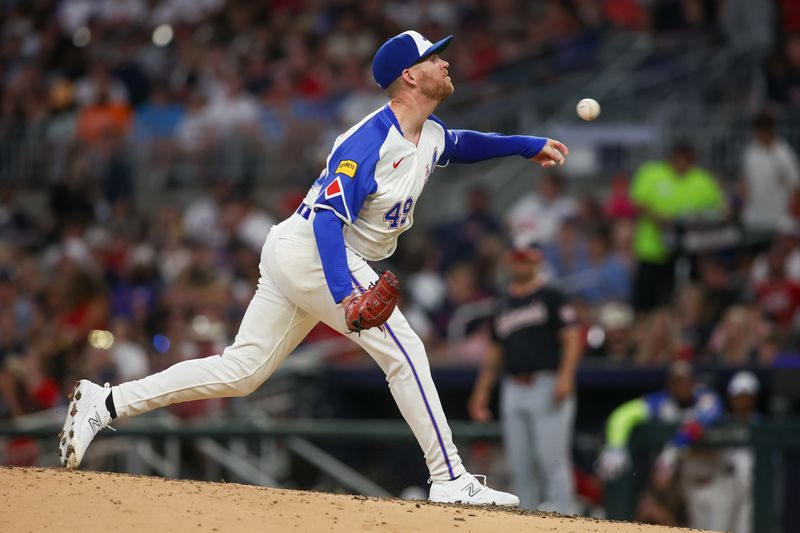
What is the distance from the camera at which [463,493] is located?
6113 mm

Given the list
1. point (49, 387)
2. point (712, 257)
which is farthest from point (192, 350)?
point (712, 257)

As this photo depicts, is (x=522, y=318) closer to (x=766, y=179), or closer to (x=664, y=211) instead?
(x=664, y=211)

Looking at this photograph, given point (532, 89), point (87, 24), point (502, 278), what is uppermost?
point (87, 24)

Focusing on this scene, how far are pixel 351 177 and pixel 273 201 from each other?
8324mm

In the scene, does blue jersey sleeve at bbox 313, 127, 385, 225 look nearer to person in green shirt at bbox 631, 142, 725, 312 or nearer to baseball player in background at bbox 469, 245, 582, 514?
baseball player in background at bbox 469, 245, 582, 514

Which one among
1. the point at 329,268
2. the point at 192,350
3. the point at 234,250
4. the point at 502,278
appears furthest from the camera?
the point at 234,250

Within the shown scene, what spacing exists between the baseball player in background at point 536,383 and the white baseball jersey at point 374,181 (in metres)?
3.48

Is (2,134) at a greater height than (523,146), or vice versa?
(523,146)

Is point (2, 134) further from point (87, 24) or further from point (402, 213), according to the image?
point (402, 213)

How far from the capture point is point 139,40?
17.5m

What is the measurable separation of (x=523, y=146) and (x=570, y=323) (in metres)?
3.30

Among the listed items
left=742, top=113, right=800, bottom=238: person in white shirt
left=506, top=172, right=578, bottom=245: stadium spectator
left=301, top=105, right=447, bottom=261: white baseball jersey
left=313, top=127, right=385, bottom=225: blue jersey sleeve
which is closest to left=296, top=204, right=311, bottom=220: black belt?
left=301, top=105, right=447, bottom=261: white baseball jersey

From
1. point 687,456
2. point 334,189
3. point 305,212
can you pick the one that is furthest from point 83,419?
point 687,456

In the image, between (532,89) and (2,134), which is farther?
(2,134)
